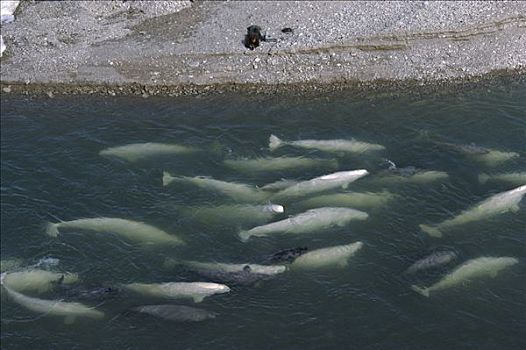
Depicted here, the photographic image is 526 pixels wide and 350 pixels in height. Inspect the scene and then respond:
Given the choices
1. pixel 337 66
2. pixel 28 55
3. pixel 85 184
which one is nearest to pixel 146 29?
pixel 28 55

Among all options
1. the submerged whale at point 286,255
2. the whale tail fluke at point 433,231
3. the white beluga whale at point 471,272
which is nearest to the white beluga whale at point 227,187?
the submerged whale at point 286,255

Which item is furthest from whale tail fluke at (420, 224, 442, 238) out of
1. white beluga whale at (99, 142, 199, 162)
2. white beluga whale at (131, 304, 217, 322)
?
white beluga whale at (99, 142, 199, 162)

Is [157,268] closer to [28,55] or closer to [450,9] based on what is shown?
[28,55]

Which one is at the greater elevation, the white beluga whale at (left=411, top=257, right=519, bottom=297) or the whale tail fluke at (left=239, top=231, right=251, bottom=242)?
the whale tail fluke at (left=239, top=231, right=251, bottom=242)

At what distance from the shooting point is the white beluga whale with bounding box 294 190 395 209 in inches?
737

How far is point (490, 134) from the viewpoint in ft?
71.8

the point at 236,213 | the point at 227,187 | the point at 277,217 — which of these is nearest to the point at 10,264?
the point at 236,213

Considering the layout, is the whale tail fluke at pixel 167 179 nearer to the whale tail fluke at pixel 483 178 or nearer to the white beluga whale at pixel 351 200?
the white beluga whale at pixel 351 200

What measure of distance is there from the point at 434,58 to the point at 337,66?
3.31m

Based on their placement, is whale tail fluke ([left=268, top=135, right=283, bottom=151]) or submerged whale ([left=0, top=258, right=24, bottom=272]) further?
whale tail fluke ([left=268, top=135, right=283, bottom=151])

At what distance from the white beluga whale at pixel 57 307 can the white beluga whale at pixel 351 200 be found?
227 inches

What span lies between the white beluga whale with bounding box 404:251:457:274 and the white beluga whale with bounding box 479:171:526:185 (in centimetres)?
335

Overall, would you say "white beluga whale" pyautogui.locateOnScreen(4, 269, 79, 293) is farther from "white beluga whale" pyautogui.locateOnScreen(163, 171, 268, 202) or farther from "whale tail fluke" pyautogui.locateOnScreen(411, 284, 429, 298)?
"whale tail fluke" pyautogui.locateOnScreen(411, 284, 429, 298)

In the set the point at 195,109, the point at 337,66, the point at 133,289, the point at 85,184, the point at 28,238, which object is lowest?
the point at 133,289
